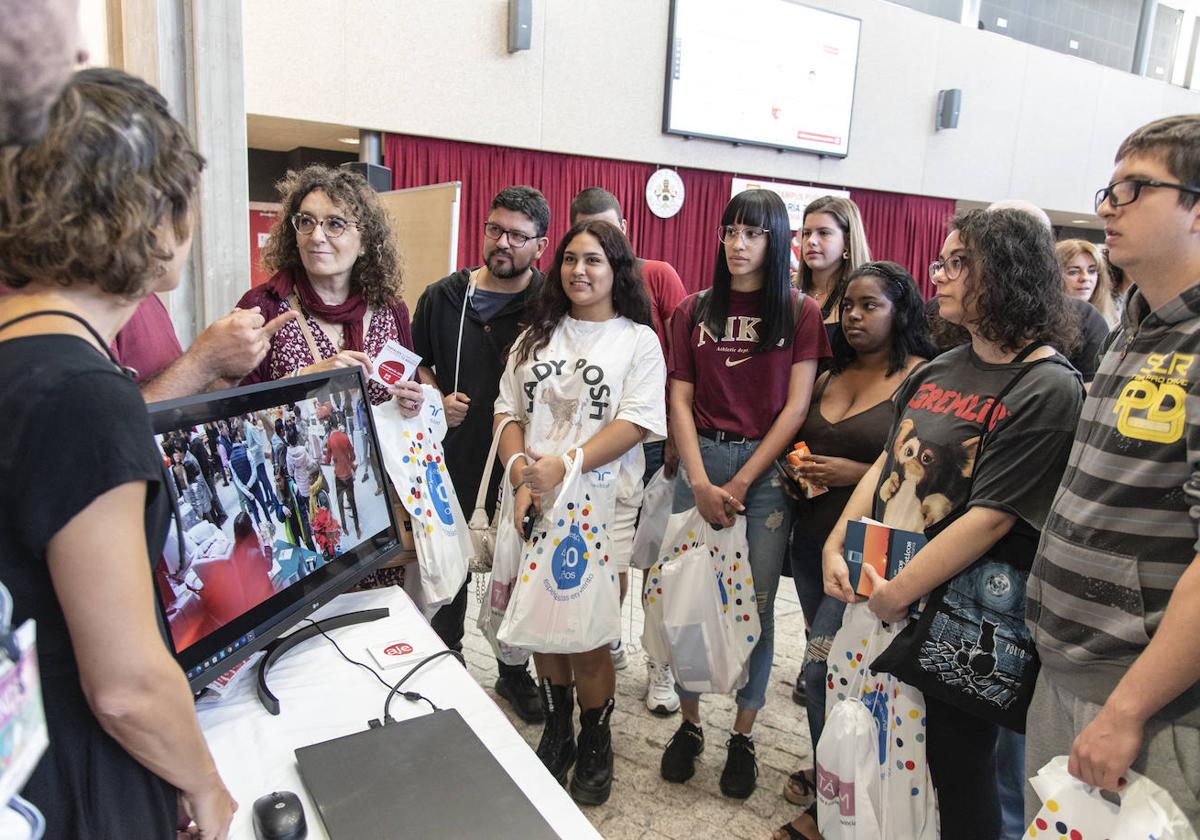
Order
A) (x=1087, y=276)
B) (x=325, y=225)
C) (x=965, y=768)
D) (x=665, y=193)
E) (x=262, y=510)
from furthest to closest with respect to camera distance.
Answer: (x=665, y=193) → (x=1087, y=276) → (x=325, y=225) → (x=965, y=768) → (x=262, y=510)

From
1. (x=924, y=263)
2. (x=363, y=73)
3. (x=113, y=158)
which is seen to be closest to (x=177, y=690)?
(x=113, y=158)

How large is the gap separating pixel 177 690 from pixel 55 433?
0.88 feet

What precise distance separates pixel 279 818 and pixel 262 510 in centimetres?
47

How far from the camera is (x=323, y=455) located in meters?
1.32

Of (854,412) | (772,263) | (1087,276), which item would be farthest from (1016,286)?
(1087,276)

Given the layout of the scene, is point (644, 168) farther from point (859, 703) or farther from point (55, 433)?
point (55, 433)

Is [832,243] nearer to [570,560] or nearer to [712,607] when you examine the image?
[712,607]

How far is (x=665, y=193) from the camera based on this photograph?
21.4 ft

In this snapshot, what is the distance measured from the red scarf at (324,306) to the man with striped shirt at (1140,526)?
1.51 metres

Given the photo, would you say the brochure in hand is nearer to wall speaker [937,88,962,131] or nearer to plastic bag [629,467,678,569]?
plastic bag [629,467,678,569]

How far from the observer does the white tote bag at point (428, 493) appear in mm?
1708

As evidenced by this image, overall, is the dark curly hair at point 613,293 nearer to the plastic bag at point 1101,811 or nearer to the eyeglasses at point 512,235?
the eyeglasses at point 512,235

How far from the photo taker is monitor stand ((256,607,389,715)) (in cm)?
115

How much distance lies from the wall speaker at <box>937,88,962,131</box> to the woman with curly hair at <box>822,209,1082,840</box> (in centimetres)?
702
